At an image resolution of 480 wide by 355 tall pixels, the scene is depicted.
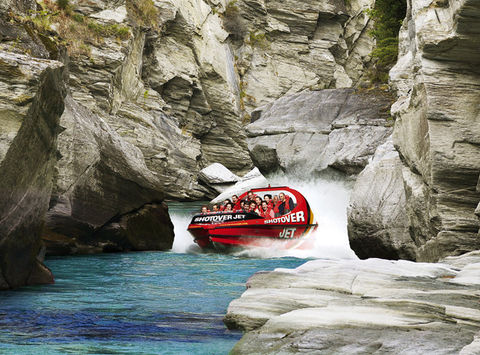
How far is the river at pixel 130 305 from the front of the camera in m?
7.04

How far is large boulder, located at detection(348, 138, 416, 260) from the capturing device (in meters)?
15.3

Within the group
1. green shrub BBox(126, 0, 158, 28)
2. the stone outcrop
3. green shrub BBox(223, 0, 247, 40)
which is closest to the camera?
green shrub BBox(126, 0, 158, 28)

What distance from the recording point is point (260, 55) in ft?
211

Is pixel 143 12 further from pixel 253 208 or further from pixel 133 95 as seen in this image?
pixel 253 208

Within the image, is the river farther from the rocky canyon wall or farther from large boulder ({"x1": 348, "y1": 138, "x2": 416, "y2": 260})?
large boulder ({"x1": 348, "y1": 138, "x2": 416, "y2": 260})

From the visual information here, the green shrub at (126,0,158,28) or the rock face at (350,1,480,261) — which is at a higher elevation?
the green shrub at (126,0,158,28)

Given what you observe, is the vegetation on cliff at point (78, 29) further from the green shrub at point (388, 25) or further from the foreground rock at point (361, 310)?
the foreground rock at point (361, 310)

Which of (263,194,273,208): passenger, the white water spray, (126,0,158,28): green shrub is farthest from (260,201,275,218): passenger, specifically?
(126,0,158,28): green shrub

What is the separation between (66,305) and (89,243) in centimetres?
940

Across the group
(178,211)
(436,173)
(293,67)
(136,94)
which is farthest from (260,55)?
(436,173)

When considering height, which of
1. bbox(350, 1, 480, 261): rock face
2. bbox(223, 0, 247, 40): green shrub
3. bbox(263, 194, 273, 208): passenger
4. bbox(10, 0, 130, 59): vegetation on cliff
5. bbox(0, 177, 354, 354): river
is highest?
bbox(223, 0, 247, 40): green shrub

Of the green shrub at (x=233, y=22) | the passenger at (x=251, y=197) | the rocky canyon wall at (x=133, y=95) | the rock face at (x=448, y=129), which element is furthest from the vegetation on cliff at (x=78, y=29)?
the rock face at (x=448, y=129)

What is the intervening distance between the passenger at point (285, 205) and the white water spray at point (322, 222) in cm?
133

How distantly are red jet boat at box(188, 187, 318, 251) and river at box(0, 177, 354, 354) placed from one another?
1323mm
